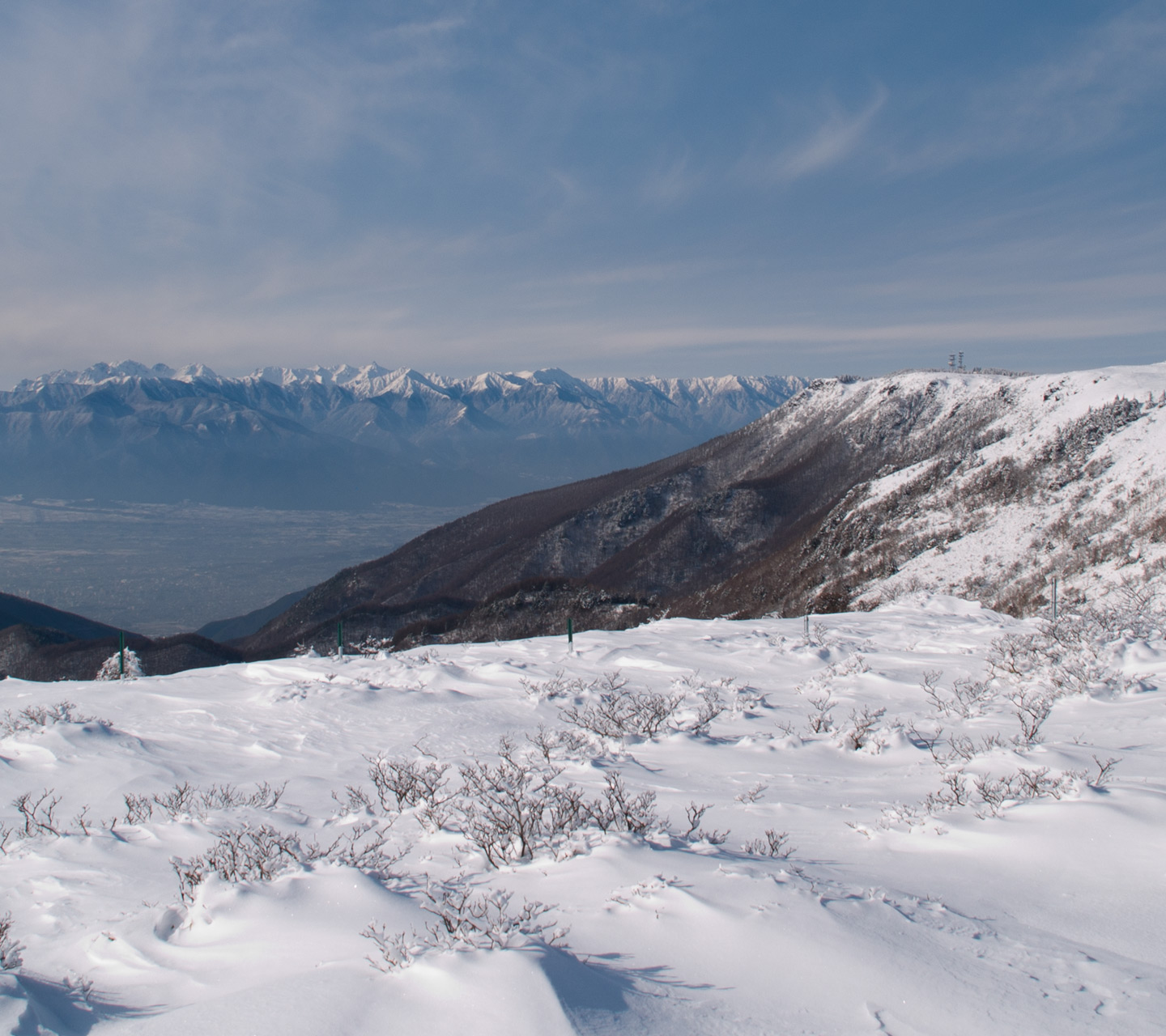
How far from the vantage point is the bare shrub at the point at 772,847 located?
5352mm

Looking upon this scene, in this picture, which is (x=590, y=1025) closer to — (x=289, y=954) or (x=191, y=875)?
(x=289, y=954)

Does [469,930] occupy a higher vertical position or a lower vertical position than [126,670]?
higher

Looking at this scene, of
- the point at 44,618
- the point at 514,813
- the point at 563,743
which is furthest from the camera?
the point at 44,618

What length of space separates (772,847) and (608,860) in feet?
4.27

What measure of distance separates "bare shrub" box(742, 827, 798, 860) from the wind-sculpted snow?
47 millimetres

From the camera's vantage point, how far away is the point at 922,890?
4.50 m

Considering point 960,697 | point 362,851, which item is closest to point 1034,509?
point 960,697

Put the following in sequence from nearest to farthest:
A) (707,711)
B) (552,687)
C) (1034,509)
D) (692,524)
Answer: (707,711) → (552,687) → (1034,509) → (692,524)

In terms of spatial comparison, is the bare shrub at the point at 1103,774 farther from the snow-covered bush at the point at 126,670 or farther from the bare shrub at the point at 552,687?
the snow-covered bush at the point at 126,670

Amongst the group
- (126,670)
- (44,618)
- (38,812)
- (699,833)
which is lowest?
(44,618)

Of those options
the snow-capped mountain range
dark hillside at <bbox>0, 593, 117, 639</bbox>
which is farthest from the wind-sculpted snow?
dark hillside at <bbox>0, 593, 117, 639</bbox>

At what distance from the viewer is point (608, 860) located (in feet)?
16.6

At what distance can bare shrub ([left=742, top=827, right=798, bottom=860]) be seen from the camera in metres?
5.35

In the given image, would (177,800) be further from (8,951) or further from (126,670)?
(126,670)
